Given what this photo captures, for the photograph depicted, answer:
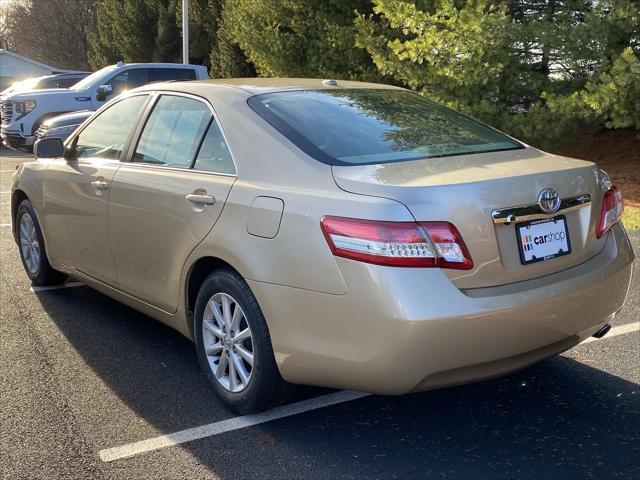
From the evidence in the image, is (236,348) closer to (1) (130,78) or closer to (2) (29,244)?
(2) (29,244)

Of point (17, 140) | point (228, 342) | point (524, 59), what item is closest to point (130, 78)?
point (17, 140)

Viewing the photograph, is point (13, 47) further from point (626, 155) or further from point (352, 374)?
point (352, 374)

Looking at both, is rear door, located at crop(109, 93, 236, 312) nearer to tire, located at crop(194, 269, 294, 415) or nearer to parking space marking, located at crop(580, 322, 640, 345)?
tire, located at crop(194, 269, 294, 415)

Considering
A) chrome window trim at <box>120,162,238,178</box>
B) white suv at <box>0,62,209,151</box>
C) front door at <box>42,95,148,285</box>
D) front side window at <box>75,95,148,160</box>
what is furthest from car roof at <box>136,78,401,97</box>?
white suv at <box>0,62,209,151</box>

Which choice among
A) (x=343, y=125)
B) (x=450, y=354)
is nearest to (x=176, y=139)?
(x=343, y=125)

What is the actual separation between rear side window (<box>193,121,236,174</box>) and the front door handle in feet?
0.51

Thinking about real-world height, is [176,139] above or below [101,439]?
above

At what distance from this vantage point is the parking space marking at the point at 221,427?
3311mm

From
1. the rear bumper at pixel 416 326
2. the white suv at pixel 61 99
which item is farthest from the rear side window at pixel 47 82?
the rear bumper at pixel 416 326

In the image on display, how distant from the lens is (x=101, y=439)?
342 centimetres

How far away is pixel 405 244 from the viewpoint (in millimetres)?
2912

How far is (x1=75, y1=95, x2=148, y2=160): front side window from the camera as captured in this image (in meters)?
4.61

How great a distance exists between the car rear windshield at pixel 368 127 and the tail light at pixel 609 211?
557 millimetres

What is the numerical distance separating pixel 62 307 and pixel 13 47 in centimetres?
6402
